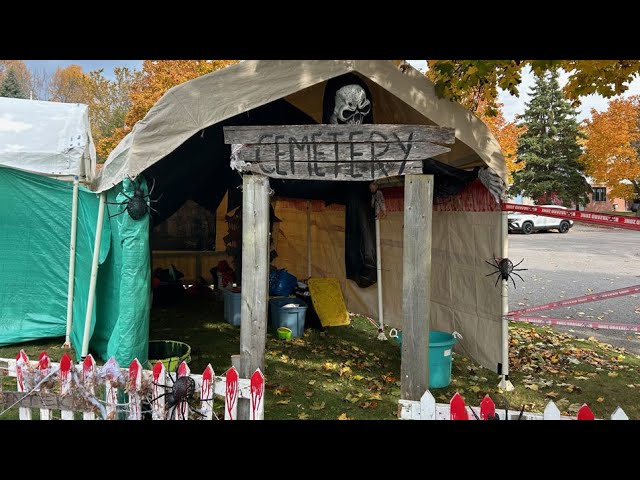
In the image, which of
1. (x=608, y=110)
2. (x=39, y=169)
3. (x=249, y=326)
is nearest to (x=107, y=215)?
(x=39, y=169)

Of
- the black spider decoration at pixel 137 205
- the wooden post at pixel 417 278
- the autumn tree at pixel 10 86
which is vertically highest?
the autumn tree at pixel 10 86

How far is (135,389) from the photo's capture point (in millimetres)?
3699

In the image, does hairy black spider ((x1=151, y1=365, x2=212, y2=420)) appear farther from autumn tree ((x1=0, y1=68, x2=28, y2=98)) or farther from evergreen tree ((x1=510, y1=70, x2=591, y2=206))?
autumn tree ((x1=0, y1=68, x2=28, y2=98))

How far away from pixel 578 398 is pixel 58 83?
58.3 m

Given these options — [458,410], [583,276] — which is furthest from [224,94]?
[583,276]

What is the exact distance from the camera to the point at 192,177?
26.2ft

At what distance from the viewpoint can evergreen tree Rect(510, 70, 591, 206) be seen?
3350 centimetres

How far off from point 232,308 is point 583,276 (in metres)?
10.4

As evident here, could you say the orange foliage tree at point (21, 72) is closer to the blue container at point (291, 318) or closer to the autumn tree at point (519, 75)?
the blue container at point (291, 318)

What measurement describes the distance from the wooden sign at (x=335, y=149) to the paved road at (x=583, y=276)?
527 cm

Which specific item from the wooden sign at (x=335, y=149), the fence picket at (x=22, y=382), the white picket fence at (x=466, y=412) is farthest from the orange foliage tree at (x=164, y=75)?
the white picket fence at (x=466, y=412)

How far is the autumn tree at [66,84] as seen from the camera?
47719 millimetres

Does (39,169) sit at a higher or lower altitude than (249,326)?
higher

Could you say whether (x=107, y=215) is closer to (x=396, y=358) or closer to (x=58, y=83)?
(x=396, y=358)
